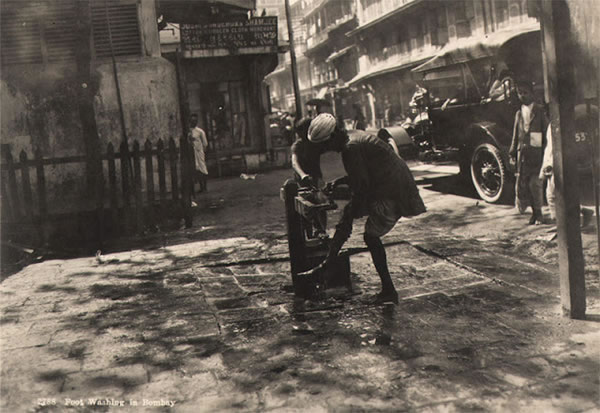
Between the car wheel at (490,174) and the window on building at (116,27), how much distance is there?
20.7 feet

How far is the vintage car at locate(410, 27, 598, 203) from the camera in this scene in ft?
29.5

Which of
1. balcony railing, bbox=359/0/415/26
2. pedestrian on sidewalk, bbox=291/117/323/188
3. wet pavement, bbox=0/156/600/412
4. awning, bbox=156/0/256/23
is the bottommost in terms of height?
wet pavement, bbox=0/156/600/412

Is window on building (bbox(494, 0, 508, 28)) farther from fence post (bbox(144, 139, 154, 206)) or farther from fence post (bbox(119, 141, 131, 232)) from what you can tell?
fence post (bbox(119, 141, 131, 232))

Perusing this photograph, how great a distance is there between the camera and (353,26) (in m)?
41.2

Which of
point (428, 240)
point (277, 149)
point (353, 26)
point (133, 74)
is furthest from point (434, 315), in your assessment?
point (353, 26)

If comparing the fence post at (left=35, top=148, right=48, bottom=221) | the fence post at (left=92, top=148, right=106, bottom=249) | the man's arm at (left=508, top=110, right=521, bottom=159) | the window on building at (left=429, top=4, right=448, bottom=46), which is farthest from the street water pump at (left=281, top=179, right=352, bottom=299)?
the window on building at (left=429, top=4, right=448, bottom=46)

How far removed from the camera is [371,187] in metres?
4.82

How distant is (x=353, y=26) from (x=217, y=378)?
132ft

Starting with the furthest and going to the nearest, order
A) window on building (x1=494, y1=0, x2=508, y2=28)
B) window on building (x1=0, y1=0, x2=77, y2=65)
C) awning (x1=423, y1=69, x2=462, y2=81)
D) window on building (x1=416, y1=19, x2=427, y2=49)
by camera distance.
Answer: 1. window on building (x1=416, y1=19, x2=427, y2=49)
2. window on building (x1=494, y1=0, x2=508, y2=28)
3. awning (x1=423, y1=69, x2=462, y2=81)
4. window on building (x1=0, y1=0, x2=77, y2=65)

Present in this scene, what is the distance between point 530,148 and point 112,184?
19.6 ft

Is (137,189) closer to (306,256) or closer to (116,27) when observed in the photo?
(116,27)

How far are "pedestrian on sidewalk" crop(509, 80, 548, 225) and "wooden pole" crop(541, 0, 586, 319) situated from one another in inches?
136

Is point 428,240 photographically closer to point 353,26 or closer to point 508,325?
point 508,325

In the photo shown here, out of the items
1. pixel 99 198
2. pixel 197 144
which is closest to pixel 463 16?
pixel 197 144
